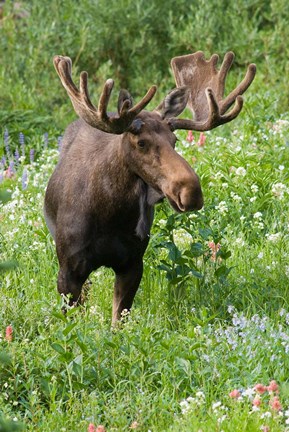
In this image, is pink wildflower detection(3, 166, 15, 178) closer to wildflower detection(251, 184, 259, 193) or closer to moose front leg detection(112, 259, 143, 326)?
wildflower detection(251, 184, 259, 193)

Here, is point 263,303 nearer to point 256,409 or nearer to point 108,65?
point 256,409

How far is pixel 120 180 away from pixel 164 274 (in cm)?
130

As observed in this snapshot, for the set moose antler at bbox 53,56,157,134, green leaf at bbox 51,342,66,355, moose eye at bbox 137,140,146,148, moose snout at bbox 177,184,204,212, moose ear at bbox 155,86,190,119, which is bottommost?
green leaf at bbox 51,342,66,355

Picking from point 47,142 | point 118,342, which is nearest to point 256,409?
point 118,342

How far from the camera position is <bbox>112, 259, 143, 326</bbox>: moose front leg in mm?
6801

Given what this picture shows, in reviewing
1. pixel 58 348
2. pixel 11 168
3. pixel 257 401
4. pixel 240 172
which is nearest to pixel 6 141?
pixel 11 168

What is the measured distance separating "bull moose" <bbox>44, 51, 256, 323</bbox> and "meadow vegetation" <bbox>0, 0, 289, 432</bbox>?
0.33 m

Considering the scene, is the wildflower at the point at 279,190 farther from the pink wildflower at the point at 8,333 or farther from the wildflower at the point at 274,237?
the pink wildflower at the point at 8,333

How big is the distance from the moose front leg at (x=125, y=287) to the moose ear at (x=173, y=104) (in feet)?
3.14

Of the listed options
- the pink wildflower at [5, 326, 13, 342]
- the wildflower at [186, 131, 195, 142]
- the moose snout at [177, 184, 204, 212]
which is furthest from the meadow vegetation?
the moose snout at [177, 184, 204, 212]

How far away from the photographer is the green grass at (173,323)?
17.5 feet

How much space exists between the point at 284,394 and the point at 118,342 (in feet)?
3.70

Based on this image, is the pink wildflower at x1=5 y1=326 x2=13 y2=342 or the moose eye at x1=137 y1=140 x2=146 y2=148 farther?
the moose eye at x1=137 y1=140 x2=146 y2=148

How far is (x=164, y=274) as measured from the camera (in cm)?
754
